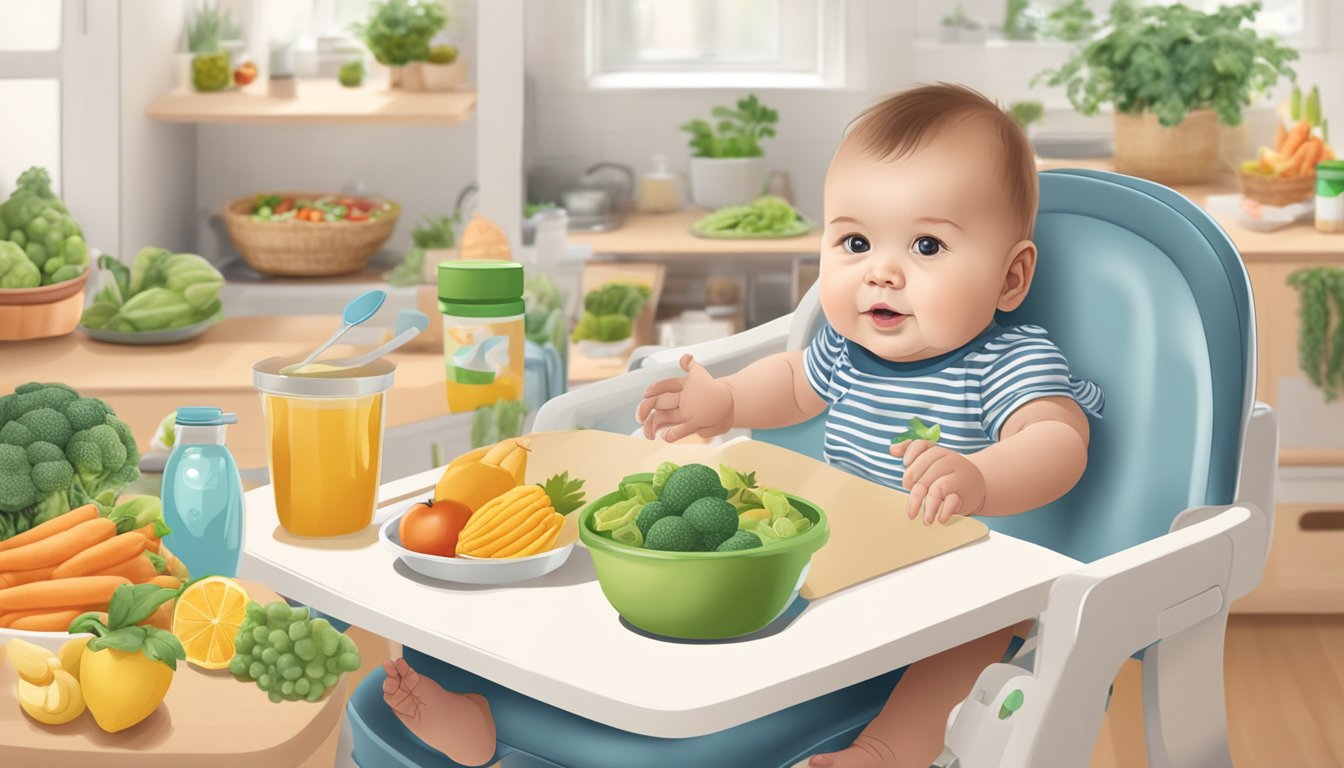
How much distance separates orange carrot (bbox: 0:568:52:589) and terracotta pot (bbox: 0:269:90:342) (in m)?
1.62

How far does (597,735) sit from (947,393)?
17.9 inches

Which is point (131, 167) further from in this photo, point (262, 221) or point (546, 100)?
point (546, 100)

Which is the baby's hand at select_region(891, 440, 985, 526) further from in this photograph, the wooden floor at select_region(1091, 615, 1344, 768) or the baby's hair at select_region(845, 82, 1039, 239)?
the wooden floor at select_region(1091, 615, 1344, 768)

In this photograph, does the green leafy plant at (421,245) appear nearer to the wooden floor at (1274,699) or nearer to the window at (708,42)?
the window at (708,42)

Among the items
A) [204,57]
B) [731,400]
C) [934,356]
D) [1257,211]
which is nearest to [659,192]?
[204,57]

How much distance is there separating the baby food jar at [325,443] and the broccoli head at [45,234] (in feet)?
5.53

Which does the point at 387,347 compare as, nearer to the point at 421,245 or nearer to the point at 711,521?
the point at 711,521

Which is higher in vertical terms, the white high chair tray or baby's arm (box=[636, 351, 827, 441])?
baby's arm (box=[636, 351, 827, 441])

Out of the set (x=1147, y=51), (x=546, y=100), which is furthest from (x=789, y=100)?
(x=1147, y=51)

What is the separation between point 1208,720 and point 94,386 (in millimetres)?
1756

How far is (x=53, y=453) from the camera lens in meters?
1.37

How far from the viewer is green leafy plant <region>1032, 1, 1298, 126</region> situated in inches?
132

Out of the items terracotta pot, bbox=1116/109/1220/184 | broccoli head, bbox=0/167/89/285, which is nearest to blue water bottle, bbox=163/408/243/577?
broccoli head, bbox=0/167/89/285

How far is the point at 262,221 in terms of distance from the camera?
3.29 m
